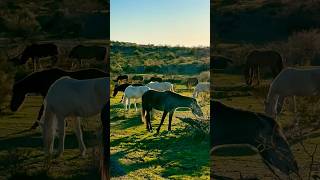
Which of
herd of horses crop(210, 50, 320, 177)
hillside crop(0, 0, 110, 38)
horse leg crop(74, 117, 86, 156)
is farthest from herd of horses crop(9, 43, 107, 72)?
herd of horses crop(210, 50, 320, 177)

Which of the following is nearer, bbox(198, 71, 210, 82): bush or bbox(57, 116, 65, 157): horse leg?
bbox(57, 116, 65, 157): horse leg

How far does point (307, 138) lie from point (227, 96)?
874 millimetres

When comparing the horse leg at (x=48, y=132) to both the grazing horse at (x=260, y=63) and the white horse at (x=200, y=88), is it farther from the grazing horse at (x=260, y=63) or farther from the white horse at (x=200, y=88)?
the grazing horse at (x=260, y=63)

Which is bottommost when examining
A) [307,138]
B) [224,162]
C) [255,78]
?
[224,162]

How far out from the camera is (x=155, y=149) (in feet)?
14.0

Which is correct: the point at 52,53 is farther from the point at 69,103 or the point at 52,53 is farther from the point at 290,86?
the point at 290,86

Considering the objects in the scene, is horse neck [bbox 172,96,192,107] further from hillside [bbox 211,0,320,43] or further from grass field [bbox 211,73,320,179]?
hillside [bbox 211,0,320,43]

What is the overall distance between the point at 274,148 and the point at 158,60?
1562 millimetres

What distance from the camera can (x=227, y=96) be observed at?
3.79 metres

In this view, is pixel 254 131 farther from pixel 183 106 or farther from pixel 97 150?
pixel 97 150

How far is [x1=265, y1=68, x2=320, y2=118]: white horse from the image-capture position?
3756 mm

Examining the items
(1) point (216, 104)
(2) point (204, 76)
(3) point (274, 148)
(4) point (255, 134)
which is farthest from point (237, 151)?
(2) point (204, 76)

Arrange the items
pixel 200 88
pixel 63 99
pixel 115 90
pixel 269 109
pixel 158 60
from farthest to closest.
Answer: pixel 158 60
pixel 200 88
pixel 115 90
pixel 63 99
pixel 269 109

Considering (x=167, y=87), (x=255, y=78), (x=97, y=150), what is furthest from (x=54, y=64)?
(x=255, y=78)
